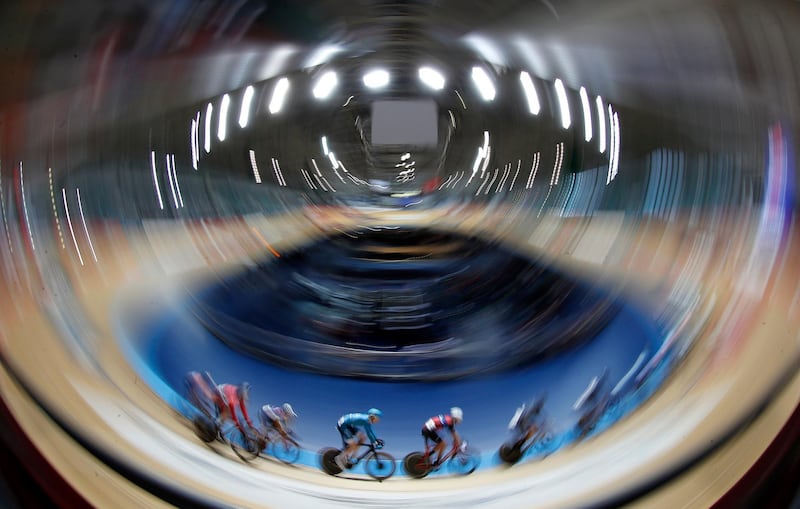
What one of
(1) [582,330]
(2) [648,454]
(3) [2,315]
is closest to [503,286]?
(1) [582,330]

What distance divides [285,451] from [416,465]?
0.29 ft

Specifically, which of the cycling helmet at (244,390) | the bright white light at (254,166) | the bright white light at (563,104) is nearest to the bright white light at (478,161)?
the bright white light at (563,104)

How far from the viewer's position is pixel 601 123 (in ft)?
1.55

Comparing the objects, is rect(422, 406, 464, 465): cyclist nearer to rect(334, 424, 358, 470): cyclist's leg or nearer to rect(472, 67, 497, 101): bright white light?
rect(334, 424, 358, 470): cyclist's leg

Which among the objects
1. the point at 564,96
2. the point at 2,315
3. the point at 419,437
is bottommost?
the point at 419,437

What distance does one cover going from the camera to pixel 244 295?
49 centimetres

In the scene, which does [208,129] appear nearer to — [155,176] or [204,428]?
[155,176]

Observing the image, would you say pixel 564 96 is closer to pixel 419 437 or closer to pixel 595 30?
pixel 595 30

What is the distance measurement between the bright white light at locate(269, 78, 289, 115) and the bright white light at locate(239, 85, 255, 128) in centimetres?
2

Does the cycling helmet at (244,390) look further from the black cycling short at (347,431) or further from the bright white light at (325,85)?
the bright white light at (325,85)

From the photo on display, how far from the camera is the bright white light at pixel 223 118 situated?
1.64 feet

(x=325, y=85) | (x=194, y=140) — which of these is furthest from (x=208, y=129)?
(x=325, y=85)

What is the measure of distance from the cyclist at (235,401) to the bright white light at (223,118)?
21 cm

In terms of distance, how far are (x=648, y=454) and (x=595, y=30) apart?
0.95 feet
